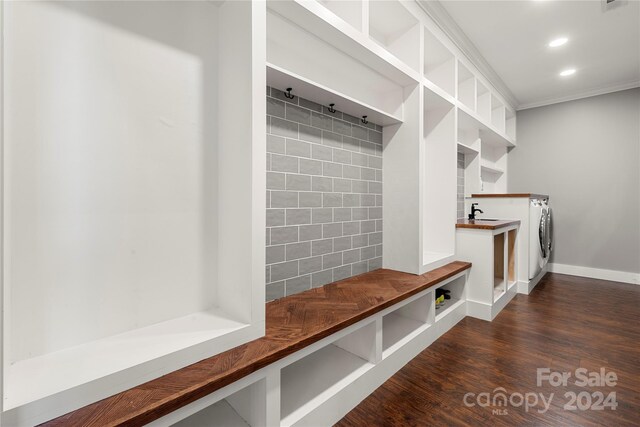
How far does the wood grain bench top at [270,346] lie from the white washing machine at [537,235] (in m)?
2.10

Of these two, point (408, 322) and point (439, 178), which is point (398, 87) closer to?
point (439, 178)

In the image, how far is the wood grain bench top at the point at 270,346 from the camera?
826mm

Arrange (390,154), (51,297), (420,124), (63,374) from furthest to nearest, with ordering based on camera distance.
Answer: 1. (390,154)
2. (420,124)
3. (51,297)
4. (63,374)

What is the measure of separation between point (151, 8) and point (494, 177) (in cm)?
533

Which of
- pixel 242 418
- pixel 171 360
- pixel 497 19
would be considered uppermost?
pixel 497 19

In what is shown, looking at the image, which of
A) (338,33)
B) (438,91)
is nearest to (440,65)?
(438,91)

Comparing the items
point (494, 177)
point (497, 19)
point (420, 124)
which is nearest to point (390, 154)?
point (420, 124)

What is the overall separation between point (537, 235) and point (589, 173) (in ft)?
5.33

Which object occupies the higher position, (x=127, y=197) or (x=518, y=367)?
(x=127, y=197)

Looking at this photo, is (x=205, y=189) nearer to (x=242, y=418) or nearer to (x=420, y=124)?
(x=242, y=418)

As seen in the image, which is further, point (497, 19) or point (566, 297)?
point (566, 297)

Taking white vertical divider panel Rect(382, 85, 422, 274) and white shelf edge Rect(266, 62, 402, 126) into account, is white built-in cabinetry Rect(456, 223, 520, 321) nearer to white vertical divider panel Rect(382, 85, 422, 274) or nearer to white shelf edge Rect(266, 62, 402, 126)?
white vertical divider panel Rect(382, 85, 422, 274)

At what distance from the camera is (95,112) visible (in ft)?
3.53

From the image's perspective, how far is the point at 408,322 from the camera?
2279 millimetres
